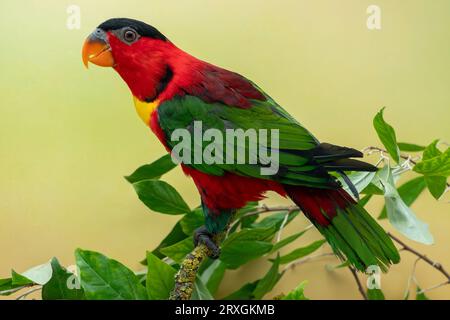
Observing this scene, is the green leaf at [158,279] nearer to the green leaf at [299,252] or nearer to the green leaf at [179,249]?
the green leaf at [179,249]

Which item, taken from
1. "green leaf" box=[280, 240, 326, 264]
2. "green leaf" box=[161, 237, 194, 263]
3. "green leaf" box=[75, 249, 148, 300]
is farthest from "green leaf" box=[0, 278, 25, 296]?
"green leaf" box=[280, 240, 326, 264]

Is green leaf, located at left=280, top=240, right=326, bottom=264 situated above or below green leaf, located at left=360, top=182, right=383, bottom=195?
below

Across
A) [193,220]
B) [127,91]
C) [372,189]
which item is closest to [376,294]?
[372,189]

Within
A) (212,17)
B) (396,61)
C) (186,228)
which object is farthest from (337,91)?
(186,228)

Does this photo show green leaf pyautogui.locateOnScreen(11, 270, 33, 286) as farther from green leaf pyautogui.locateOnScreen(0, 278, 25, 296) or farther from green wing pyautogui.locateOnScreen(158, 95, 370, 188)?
green wing pyautogui.locateOnScreen(158, 95, 370, 188)

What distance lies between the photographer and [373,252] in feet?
2.27

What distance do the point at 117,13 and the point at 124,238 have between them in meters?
0.44

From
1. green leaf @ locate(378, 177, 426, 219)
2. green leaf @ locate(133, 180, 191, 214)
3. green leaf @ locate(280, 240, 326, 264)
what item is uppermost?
green leaf @ locate(133, 180, 191, 214)

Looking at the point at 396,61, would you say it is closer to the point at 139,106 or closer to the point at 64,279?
the point at 139,106

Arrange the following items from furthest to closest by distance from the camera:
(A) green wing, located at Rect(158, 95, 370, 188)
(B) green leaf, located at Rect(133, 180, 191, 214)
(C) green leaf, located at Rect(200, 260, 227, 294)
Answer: (C) green leaf, located at Rect(200, 260, 227, 294) < (B) green leaf, located at Rect(133, 180, 191, 214) < (A) green wing, located at Rect(158, 95, 370, 188)

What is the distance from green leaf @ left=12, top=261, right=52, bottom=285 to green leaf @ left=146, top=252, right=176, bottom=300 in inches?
6.8

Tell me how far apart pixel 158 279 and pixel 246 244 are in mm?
175

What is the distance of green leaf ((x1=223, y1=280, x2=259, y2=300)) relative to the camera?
1025 mm

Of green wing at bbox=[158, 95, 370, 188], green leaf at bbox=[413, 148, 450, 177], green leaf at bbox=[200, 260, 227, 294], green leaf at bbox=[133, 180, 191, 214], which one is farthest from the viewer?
green leaf at bbox=[200, 260, 227, 294]
